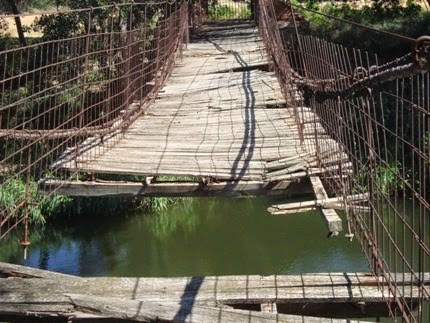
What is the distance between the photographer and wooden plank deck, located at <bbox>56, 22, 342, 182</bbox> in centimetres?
321

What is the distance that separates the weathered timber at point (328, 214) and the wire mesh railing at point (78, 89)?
1.15m

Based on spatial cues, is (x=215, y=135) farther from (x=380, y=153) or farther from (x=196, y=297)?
(x=196, y=297)

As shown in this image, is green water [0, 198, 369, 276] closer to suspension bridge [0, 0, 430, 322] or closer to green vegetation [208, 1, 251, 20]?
suspension bridge [0, 0, 430, 322]

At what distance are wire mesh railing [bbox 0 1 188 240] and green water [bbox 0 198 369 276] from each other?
0.57m

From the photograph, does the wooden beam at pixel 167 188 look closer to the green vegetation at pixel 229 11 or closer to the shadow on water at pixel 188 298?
the shadow on water at pixel 188 298

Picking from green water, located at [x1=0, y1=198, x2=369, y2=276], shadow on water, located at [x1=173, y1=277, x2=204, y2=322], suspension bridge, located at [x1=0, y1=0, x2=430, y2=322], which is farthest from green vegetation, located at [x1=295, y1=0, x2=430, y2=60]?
shadow on water, located at [x1=173, y1=277, x2=204, y2=322]

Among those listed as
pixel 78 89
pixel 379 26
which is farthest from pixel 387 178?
pixel 379 26

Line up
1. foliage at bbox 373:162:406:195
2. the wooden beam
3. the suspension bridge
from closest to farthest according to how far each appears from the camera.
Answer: foliage at bbox 373:162:406:195, the suspension bridge, the wooden beam

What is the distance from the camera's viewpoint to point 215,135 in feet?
12.7

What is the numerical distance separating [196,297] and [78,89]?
6695 millimetres

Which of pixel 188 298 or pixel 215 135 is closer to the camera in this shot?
pixel 188 298


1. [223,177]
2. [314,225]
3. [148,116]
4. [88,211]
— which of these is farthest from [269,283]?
[88,211]

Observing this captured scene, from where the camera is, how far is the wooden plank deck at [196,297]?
222 cm

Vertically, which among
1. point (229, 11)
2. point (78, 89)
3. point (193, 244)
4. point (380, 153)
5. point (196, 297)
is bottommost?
point (193, 244)
